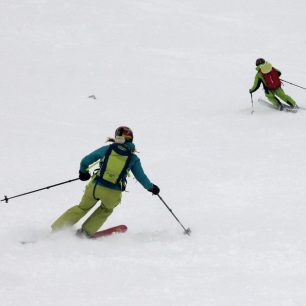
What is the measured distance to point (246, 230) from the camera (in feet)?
25.4

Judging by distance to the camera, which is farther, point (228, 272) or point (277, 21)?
point (277, 21)

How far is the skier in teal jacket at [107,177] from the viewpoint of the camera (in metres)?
7.07

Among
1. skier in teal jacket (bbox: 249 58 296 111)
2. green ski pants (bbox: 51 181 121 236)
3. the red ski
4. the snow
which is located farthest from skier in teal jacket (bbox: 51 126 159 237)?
skier in teal jacket (bbox: 249 58 296 111)

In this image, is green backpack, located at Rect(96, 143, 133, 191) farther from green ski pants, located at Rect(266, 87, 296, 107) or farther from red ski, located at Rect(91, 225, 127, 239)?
green ski pants, located at Rect(266, 87, 296, 107)

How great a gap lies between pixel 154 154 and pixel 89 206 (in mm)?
5715

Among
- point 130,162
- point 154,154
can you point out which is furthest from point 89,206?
point 154,154

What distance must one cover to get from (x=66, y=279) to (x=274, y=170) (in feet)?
21.5

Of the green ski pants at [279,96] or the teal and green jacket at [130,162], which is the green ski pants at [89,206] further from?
the green ski pants at [279,96]

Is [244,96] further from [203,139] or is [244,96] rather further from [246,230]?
[246,230]

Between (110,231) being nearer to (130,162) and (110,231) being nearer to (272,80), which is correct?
(130,162)

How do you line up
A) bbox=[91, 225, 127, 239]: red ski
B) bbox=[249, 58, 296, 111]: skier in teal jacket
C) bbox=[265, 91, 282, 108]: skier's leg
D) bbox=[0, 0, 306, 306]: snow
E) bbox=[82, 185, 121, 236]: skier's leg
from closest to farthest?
1. bbox=[0, 0, 306, 306]: snow
2. bbox=[82, 185, 121, 236]: skier's leg
3. bbox=[91, 225, 127, 239]: red ski
4. bbox=[249, 58, 296, 111]: skier in teal jacket
5. bbox=[265, 91, 282, 108]: skier's leg

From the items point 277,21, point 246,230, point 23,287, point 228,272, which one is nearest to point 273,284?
point 228,272

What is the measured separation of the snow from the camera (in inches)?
227

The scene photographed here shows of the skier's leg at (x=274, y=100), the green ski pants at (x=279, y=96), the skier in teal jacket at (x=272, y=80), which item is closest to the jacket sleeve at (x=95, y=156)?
→ the skier in teal jacket at (x=272, y=80)
